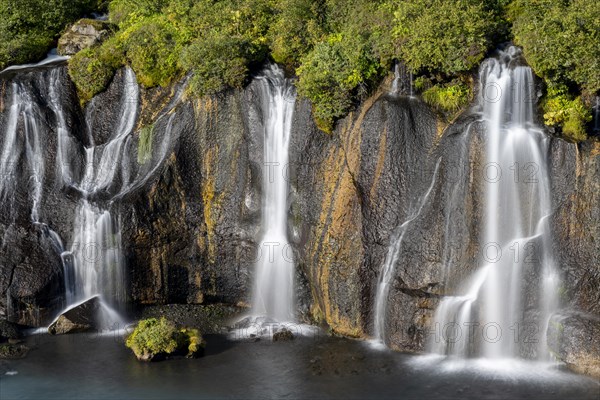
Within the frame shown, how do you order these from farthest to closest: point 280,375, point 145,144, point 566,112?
point 145,144, point 566,112, point 280,375

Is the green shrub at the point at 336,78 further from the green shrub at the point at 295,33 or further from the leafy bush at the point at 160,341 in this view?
the leafy bush at the point at 160,341

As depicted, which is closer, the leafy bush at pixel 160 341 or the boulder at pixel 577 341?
the boulder at pixel 577 341

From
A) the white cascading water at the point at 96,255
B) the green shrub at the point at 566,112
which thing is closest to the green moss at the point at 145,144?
the white cascading water at the point at 96,255

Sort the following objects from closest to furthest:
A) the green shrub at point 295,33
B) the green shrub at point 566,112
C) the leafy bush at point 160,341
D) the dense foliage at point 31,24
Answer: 1. the green shrub at point 566,112
2. the leafy bush at point 160,341
3. the green shrub at point 295,33
4. the dense foliage at point 31,24

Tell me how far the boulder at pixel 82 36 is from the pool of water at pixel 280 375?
13.7 meters

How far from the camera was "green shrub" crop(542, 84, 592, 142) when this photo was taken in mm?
24625

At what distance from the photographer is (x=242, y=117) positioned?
2933cm

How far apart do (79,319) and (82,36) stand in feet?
42.4

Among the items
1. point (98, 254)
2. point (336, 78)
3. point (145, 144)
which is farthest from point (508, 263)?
point (98, 254)

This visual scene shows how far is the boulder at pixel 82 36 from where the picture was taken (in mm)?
34562

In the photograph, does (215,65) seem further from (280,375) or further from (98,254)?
(280,375)

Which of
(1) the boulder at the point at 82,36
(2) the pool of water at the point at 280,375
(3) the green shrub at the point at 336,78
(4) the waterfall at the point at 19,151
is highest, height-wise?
(1) the boulder at the point at 82,36

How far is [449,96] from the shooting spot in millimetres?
26609

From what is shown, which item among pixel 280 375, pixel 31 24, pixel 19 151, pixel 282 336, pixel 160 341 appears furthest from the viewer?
pixel 31 24
